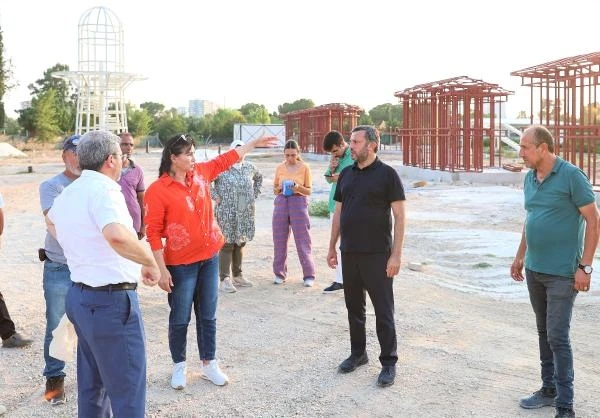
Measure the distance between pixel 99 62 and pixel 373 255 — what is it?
112 ft

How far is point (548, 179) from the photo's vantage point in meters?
4.09

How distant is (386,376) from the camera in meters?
4.75

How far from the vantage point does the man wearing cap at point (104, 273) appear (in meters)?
3.16

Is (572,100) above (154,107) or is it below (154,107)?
below

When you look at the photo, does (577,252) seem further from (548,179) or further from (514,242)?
(514,242)

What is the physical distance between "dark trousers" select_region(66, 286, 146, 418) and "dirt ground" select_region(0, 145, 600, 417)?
1.13 meters

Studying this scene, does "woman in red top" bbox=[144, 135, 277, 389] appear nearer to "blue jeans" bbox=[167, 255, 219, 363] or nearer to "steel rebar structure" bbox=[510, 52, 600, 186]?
"blue jeans" bbox=[167, 255, 219, 363]

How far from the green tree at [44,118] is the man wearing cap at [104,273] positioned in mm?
60332

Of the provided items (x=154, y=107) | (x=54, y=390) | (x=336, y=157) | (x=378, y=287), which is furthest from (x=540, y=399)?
(x=154, y=107)

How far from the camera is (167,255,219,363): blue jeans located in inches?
183

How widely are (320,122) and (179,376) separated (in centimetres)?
3803

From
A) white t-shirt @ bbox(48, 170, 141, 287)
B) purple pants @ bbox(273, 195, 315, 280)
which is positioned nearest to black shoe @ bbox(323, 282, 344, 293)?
purple pants @ bbox(273, 195, 315, 280)

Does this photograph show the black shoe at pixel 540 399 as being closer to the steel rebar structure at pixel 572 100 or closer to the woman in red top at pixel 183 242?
the woman in red top at pixel 183 242

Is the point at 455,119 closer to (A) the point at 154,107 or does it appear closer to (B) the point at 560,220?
(B) the point at 560,220
